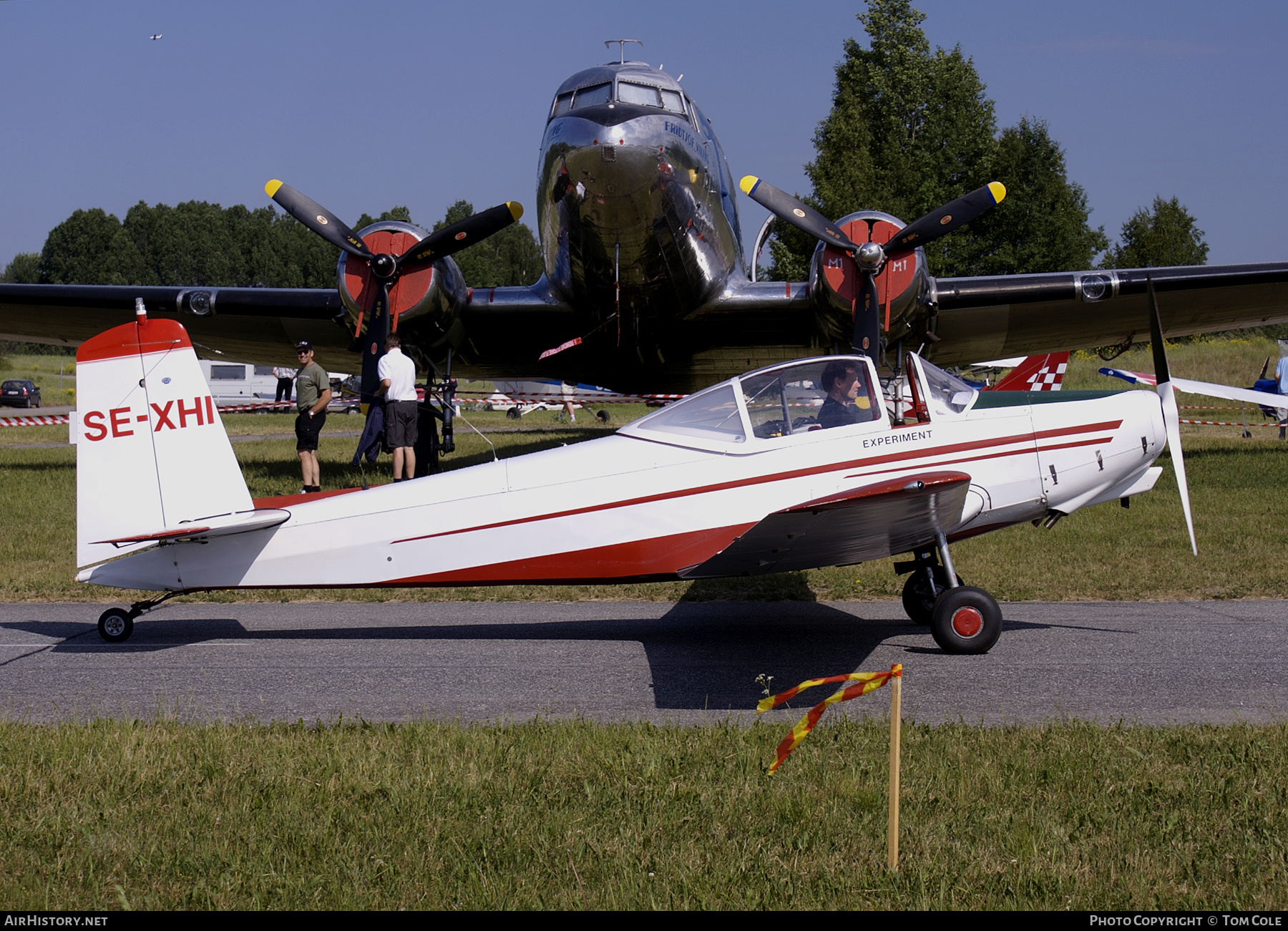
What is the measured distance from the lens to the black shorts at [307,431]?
1442 cm

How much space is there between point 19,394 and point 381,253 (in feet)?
149

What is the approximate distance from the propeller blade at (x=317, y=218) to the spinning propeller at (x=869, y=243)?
244 inches

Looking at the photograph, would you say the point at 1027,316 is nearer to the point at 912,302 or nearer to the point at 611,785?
the point at 912,302

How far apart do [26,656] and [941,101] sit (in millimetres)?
62318

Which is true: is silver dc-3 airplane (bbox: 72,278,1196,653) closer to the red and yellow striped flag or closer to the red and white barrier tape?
the red and yellow striped flag

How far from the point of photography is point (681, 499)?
733cm

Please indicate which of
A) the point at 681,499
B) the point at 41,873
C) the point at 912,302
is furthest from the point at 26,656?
the point at 912,302

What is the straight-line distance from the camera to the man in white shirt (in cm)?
1398

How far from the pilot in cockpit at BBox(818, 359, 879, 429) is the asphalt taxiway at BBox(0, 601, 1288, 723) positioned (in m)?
1.69

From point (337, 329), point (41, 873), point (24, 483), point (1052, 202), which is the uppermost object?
point (1052, 202)

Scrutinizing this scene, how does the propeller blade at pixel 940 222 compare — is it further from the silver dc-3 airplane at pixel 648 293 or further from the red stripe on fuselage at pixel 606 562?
the red stripe on fuselage at pixel 606 562

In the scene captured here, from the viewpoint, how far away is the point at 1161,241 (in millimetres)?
71062

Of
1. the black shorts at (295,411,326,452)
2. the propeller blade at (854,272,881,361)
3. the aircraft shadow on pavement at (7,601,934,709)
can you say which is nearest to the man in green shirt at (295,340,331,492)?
the black shorts at (295,411,326,452)

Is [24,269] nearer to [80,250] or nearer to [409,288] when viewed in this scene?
[80,250]
